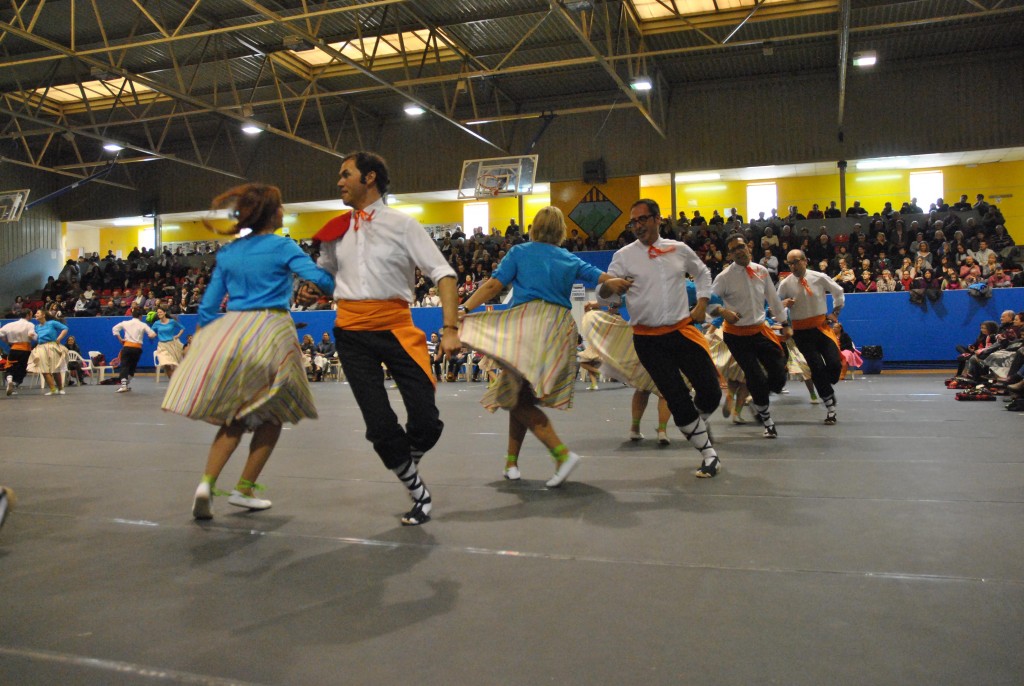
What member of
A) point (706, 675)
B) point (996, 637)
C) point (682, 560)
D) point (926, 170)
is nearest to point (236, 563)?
point (682, 560)

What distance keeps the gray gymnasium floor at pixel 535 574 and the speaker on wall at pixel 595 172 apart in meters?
19.9

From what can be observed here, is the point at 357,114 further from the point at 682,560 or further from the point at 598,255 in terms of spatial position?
the point at 682,560

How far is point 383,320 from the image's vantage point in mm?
3561

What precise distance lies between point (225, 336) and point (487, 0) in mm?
15027

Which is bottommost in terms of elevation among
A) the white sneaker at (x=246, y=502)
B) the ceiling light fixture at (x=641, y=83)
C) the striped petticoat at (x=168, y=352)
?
the white sneaker at (x=246, y=502)

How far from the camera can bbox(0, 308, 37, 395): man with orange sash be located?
45.2 ft

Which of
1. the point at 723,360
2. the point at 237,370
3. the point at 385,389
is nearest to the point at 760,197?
the point at 723,360

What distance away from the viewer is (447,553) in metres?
3.09

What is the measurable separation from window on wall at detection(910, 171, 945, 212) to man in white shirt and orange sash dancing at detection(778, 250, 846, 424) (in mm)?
21086

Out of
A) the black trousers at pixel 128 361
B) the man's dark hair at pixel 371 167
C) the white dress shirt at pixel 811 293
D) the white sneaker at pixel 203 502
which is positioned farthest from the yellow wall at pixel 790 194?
the white sneaker at pixel 203 502

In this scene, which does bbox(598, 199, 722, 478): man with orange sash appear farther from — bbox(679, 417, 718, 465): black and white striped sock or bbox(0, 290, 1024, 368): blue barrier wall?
bbox(0, 290, 1024, 368): blue barrier wall

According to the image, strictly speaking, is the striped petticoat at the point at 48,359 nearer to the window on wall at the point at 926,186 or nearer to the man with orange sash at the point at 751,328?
the man with orange sash at the point at 751,328

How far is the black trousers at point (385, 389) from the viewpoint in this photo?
3541 millimetres

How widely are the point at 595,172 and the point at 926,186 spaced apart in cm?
1110
